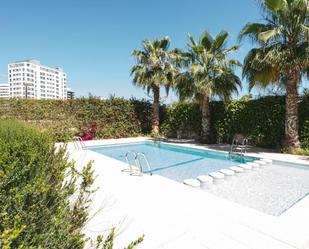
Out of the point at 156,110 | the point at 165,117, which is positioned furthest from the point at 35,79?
the point at 156,110

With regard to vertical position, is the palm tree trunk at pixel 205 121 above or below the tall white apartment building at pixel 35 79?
below

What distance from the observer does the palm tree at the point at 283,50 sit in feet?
30.3

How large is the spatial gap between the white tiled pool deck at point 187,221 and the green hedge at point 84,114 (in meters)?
10.6

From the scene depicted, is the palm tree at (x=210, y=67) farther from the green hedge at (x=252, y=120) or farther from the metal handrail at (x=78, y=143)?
the metal handrail at (x=78, y=143)

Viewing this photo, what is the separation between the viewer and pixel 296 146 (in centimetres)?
1048

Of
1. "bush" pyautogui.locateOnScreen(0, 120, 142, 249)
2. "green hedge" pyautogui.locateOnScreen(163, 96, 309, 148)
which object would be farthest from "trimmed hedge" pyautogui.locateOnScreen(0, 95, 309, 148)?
"bush" pyautogui.locateOnScreen(0, 120, 142, 249)

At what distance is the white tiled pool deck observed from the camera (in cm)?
340

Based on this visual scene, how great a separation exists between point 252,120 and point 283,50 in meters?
4.28

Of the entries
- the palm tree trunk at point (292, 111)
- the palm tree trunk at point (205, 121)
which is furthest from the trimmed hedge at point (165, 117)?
the palm tree trunk at point (292, 111)

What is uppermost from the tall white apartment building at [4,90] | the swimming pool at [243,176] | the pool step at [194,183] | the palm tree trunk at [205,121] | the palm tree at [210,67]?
the tall white apartment building at [4,90]

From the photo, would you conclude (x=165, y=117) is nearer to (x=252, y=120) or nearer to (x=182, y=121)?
(x=182, y=121)

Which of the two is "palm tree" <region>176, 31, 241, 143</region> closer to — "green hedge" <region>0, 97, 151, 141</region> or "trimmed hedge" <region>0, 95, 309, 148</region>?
"trimmed hedge" <region>0, 95, 309, 148</region>

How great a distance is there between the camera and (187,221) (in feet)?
13.2

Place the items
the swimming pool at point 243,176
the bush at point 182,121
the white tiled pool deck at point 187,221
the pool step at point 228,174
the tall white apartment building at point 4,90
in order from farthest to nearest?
the tall white apartment building at point 4,90 < the bush at point 182,121 < the pool step at point 228,174 < the swimming pool at point 243,176 < the white tiled pool deck at point 187,221
